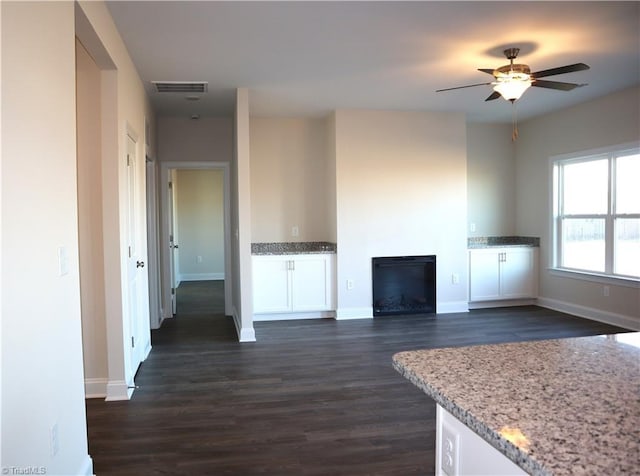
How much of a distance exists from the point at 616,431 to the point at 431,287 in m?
5.36

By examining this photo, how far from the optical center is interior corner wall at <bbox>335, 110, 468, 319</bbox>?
584cm

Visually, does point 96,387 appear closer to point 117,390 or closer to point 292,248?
point 117,390

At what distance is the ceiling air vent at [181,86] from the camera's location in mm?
4541

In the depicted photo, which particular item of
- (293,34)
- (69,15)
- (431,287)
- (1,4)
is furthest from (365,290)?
(1,4)

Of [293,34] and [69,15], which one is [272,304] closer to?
[293,34]

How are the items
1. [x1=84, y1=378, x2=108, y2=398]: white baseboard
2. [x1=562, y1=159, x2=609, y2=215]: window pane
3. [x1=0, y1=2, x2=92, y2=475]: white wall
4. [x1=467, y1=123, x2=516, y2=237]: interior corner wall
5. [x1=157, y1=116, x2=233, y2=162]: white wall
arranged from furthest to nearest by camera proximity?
[x1=467, y1=123, x2=516, y2=237]: interior corner wall
[x1=157, y1=116, x2=233, y2=162]: white wall
[x1=562, y1=159, x2=609, y2=215]: window pane
[x1=84, y1=378, x2=108, y2=398]: white baseboard
[x1=0, y1=2, x2=92, y2=475]: white wall

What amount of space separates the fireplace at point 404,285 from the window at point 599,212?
1.75 meters

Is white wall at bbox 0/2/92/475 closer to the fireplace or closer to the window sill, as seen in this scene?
the fireplace

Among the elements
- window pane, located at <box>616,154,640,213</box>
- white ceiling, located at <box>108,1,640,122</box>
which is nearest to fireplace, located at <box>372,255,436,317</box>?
white ceiling, located at <box>108,1,640,122</box>

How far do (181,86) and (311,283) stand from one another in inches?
107

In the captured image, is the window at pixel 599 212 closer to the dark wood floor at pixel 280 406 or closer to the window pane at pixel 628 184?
the window pane at pixel 628 184

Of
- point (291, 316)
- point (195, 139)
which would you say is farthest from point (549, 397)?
point (195, 139)

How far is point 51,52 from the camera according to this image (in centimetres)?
185

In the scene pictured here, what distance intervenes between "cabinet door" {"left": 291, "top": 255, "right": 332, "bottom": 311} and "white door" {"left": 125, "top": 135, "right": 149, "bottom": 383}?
196cm
